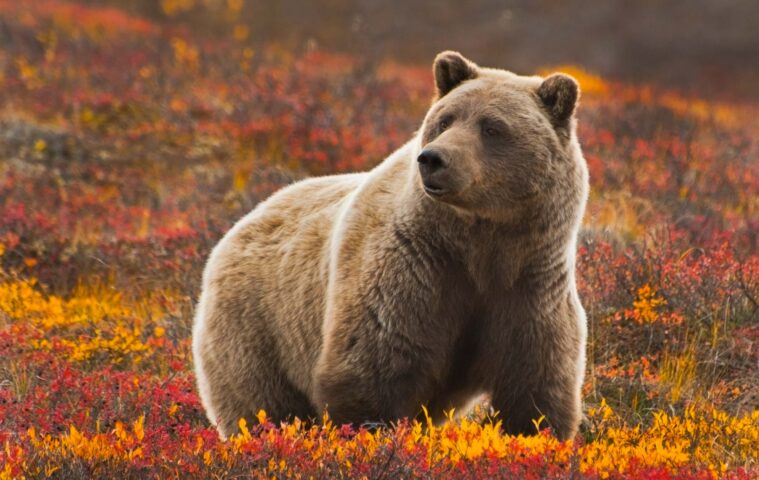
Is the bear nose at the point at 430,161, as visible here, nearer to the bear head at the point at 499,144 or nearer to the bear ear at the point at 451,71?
the bear head at the point at 499,144

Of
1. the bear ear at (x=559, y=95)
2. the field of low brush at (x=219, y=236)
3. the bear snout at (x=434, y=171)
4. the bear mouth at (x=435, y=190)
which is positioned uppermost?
the bear ear at (x=559, y=95)

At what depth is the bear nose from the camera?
4.28m

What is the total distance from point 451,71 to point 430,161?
77 cm

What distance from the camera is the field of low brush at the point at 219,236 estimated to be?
4.03m

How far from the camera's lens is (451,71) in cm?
491

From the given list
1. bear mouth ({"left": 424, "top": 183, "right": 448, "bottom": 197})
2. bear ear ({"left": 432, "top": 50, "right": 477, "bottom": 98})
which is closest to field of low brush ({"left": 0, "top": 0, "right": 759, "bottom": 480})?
bear mouth ({"left": 424, "top": 183, "right": 448, "bottom": 197})

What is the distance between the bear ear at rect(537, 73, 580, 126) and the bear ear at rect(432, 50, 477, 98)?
0.36 metres

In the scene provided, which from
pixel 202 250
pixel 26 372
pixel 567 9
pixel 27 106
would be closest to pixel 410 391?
pixel 26 372

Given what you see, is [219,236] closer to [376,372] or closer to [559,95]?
[376,372]

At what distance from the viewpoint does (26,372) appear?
18.8 ft

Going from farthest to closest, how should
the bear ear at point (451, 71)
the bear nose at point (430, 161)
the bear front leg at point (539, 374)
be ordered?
1. the bear ear at point (451, 71)
2. the bear front leg at point (539, 374)
3. the bear nose at point (430, 161)

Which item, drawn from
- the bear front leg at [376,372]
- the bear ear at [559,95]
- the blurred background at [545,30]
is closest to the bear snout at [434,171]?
the bear front leg at [376,372]

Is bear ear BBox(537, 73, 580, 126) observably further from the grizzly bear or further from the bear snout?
the bear snout

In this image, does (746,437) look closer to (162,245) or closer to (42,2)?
(162,245)
